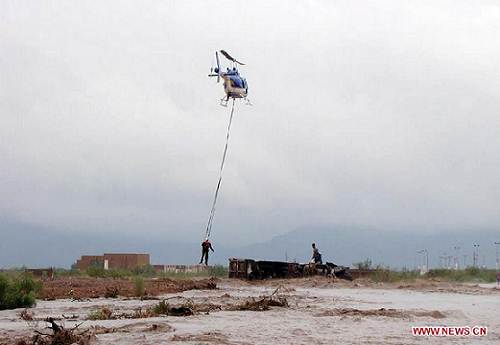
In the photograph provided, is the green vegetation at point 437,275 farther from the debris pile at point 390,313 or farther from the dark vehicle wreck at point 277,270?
the debris pile at point 390,313

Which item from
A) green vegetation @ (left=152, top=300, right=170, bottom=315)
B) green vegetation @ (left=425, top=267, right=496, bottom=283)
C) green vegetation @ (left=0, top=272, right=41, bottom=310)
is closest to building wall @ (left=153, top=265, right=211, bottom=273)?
green vegetation @ (left=425, top=267, right=496, bottom=283)

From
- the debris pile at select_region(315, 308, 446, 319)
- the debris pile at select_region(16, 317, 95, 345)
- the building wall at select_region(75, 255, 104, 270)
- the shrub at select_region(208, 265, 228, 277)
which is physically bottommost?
the debris pile at select_region(16, 317, 95, 345)

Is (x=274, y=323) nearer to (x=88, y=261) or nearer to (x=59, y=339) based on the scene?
(x=59, y=339)

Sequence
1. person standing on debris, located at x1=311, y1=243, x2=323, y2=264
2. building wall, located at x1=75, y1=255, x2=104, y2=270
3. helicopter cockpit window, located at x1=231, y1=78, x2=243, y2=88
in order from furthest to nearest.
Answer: building wall, located at x1=75, y1=255, x2=104, y2=270 < person standing on debris, located at x1=311, y1=243, x2=323, y2=264 < helicopter cockpit window, located at x1=231, y1=78, x2=243, y2=88

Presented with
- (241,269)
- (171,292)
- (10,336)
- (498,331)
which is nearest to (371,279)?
(241,269)

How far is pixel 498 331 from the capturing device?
19797mm

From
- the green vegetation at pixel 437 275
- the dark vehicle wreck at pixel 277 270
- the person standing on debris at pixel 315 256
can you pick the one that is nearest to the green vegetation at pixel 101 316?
the dark vehicle wreck at pixel 277 270

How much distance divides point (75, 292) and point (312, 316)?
16.8 metres

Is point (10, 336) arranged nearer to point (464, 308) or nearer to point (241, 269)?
point (464, 308)

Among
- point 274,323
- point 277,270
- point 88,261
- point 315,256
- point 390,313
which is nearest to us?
point 274,323

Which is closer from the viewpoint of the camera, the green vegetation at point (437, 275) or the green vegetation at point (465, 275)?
the green vegetation at point (437, 275)

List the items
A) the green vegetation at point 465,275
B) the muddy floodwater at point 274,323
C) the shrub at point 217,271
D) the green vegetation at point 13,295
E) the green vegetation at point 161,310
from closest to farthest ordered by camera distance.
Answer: the muddy floodwater at point 274,323
the green vegetation at point 161,310
the green vegetation at point 13,295
the green vegetation at point 465,275
the shrub at point 217,271

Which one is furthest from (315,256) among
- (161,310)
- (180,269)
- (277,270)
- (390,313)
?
(180,269)

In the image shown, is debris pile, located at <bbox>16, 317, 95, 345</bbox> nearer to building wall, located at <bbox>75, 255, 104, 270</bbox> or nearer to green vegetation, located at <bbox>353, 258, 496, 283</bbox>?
green vegetation, located at <bbox>353, 258, 496, 283</bbox>
